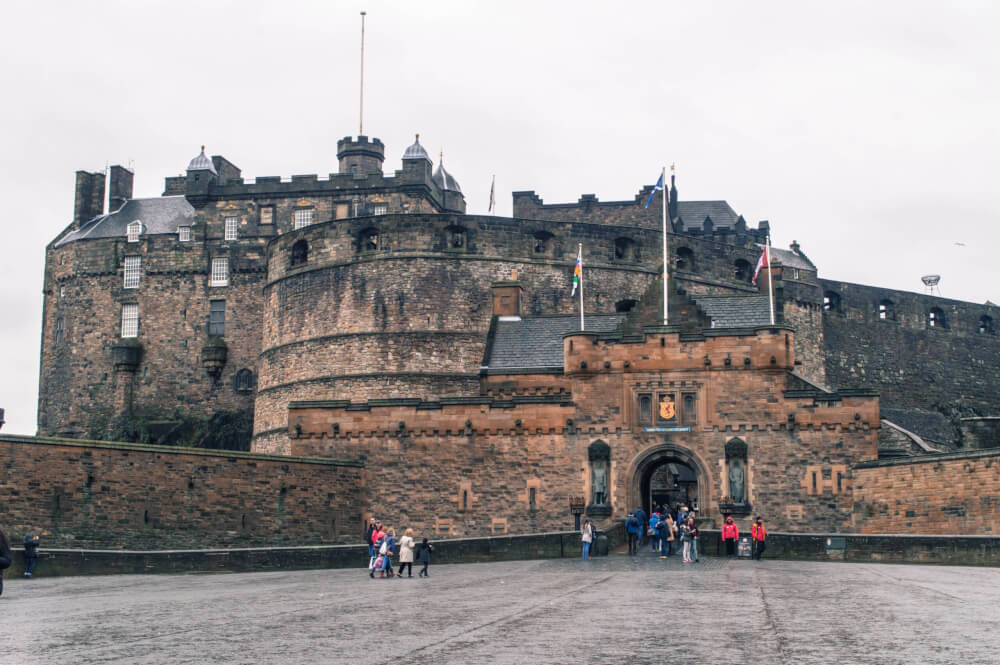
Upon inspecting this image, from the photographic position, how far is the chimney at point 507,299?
4222 centimetres

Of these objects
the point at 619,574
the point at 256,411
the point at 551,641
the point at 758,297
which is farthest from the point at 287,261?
the point at 551,641

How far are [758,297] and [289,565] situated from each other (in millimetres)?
19831

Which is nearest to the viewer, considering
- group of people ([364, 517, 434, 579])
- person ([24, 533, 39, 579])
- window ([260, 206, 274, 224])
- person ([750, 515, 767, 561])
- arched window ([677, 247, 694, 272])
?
group of people ([364, 517, 434, 579])

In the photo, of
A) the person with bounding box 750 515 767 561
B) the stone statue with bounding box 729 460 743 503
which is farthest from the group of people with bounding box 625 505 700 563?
the stone statue with bounding box 729 460 743 503

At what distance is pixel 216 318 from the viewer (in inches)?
2095

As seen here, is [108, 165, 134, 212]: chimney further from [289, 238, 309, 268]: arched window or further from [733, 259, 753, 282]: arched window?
[733, 259, 753, 282]: arched window

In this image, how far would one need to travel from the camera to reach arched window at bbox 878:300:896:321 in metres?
59.8

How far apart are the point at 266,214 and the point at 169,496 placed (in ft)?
83.5

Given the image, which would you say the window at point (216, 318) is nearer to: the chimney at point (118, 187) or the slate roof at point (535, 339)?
the chimney at point (118, 187)

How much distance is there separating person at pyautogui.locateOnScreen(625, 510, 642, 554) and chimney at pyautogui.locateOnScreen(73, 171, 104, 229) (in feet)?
125

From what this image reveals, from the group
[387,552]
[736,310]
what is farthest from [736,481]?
[387,552]

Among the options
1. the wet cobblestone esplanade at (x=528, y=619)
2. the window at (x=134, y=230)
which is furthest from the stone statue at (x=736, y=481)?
the window at (x=134, y=230)

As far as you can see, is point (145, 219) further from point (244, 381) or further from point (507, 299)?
point (507, 299)

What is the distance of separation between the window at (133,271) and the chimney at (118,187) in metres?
6.40
